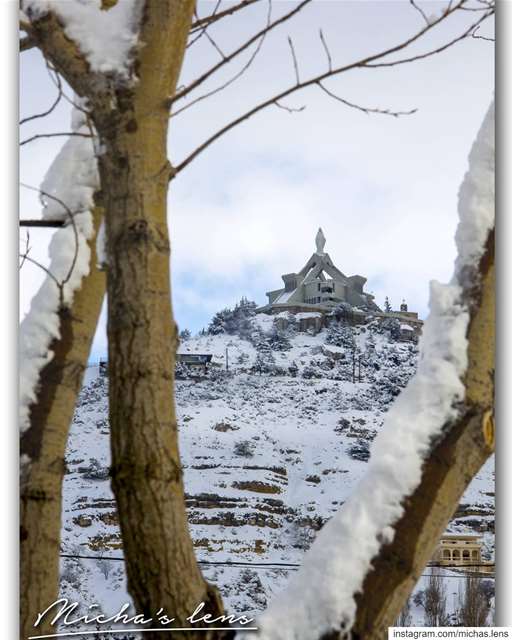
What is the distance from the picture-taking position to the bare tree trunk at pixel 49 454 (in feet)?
4.28

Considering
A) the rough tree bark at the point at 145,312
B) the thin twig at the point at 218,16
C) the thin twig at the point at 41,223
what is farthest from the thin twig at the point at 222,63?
the thin twig at the point at 41,223

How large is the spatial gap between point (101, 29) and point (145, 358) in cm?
53

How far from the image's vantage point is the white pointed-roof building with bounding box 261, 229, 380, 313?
2.04m

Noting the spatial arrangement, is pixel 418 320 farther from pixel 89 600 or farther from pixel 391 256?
pixel 89 600

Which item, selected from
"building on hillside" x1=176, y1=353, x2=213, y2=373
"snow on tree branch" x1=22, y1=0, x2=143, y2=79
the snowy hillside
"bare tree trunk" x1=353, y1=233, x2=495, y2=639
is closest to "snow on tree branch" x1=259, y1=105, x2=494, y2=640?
"bare tree trunk" x1=353, y1=233, x2=495, y2=639

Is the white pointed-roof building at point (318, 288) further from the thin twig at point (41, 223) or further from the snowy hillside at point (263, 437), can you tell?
the thin twig at point (41, 223)

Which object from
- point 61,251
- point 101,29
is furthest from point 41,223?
point 101,29

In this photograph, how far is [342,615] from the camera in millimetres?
938

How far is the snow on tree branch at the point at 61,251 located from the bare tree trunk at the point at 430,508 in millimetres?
656

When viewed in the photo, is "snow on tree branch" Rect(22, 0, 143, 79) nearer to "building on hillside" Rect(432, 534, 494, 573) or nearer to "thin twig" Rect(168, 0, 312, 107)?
"thin twig" Rect(168, 0, 312, 107)

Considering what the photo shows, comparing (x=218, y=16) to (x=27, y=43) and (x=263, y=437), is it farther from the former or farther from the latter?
(x=263, y=437)

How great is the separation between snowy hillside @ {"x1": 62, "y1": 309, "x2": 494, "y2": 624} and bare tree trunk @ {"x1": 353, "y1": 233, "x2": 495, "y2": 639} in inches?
40.5

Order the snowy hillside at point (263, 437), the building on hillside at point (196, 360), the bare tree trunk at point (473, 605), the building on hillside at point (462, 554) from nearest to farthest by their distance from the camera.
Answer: the bare tree trunk at point (473, 605) < the building on hillside at point (462, 554) < the snowy hillside at point (263, 437) < the building on hillside at point (196, 360)

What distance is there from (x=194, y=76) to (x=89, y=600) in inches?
50.2
